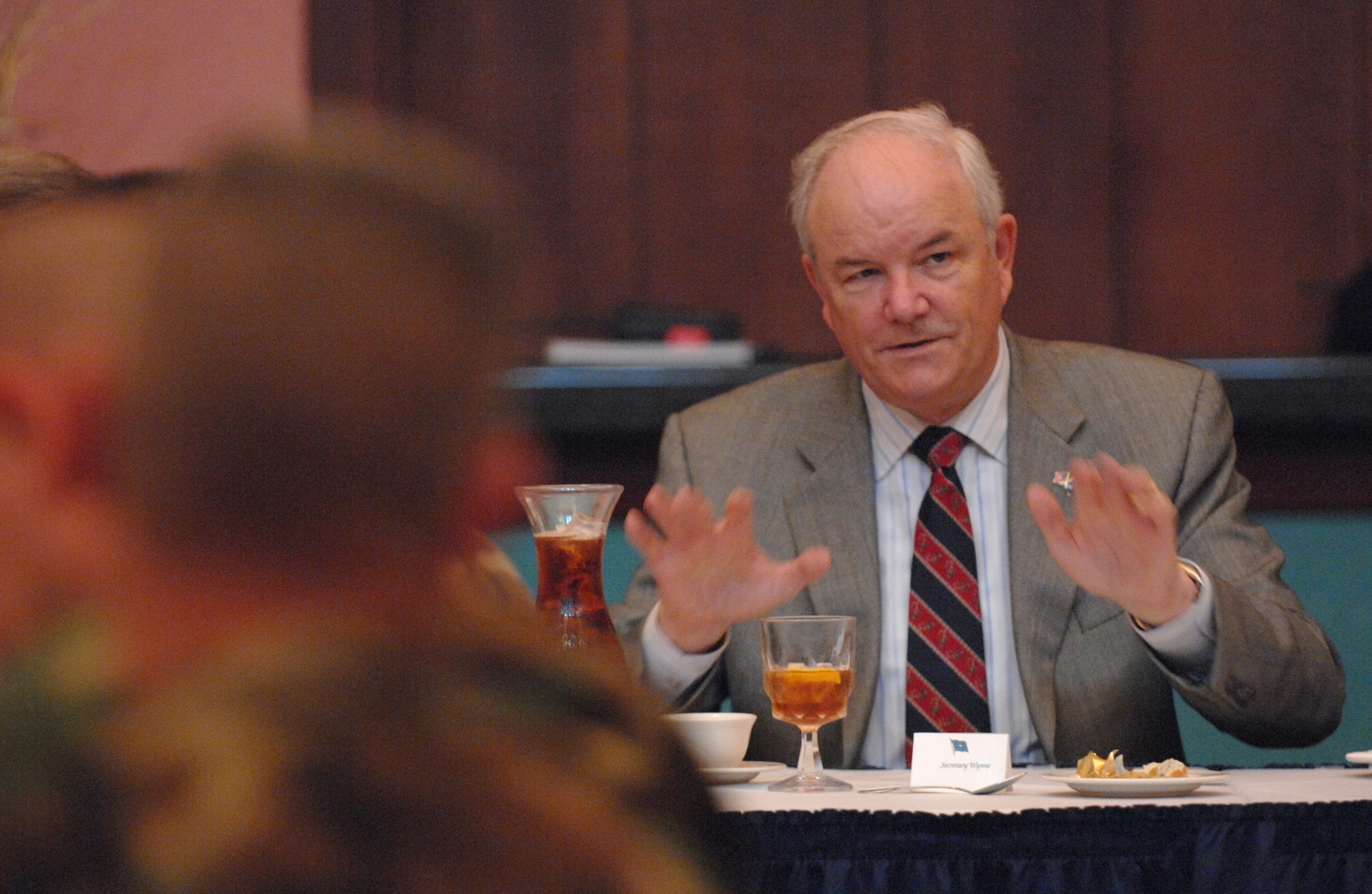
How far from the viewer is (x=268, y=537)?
407 mm

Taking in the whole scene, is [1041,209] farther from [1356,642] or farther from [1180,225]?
[1356,642]

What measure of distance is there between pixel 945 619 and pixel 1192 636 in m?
0.34

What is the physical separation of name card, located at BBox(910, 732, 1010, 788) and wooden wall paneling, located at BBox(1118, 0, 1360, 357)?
2281mm

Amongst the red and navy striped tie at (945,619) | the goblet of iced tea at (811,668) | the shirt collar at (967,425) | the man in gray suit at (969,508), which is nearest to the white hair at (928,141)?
the man in gray suit at (969,508)

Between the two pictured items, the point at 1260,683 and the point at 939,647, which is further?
the point at 939,647

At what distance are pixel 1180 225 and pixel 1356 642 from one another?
1.11 metres

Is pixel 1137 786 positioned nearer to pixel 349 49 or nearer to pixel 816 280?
pixel 816 280

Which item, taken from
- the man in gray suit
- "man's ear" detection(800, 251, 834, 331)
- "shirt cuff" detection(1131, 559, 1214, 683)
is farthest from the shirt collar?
"shirt cuff" detection(1131, 559, 1214, 683)

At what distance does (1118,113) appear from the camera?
11.6 feet

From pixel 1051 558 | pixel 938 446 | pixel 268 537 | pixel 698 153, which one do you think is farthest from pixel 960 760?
pixel 698 153

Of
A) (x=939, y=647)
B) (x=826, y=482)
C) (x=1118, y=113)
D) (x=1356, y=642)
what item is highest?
(x=1118, y=113)

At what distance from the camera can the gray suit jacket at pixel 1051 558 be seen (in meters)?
1.77

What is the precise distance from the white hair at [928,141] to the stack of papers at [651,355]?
0.58 m

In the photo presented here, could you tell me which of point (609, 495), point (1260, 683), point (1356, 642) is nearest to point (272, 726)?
point (609, 495)
